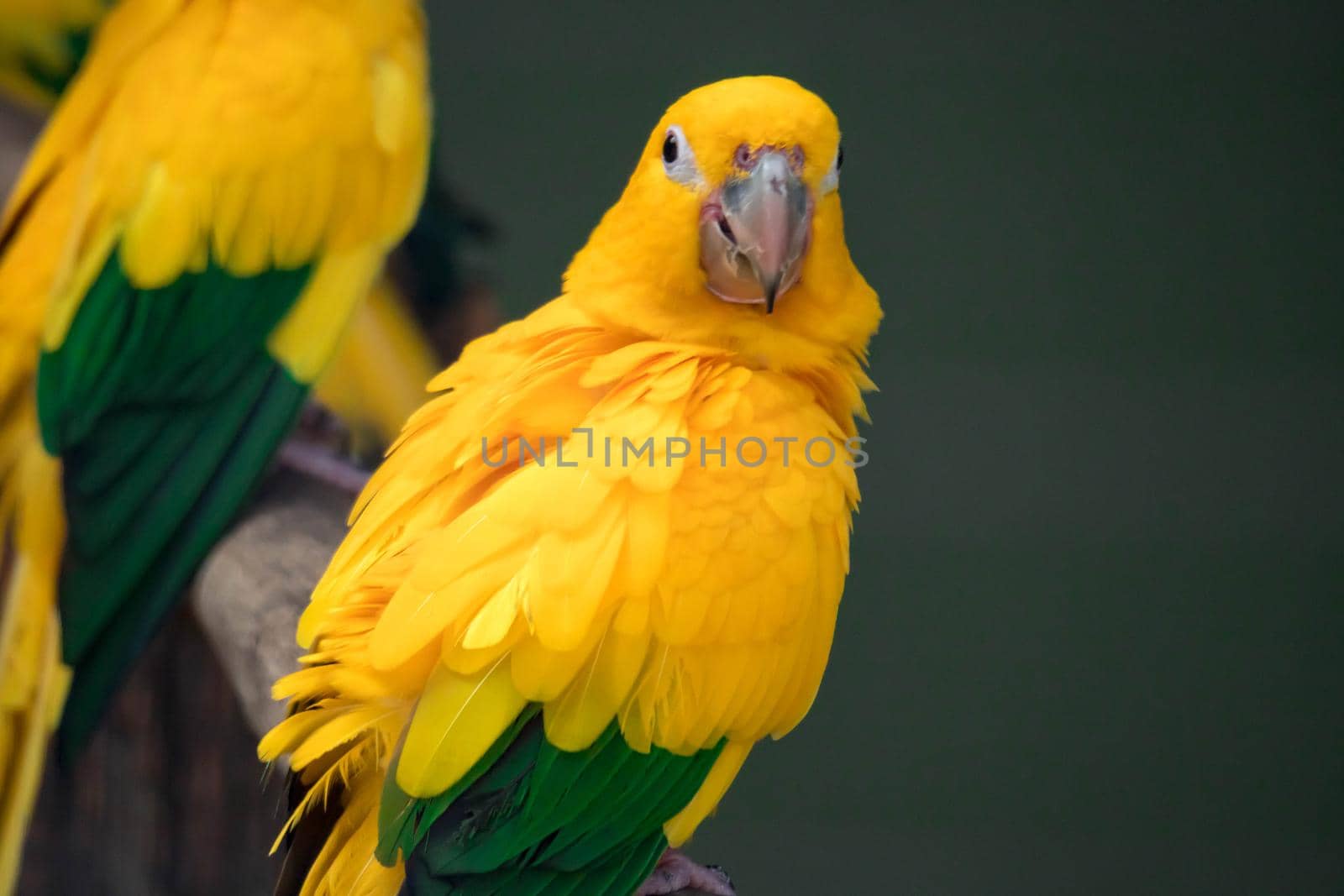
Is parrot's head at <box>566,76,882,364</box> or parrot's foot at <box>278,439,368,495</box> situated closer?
parrot's head at <box>566,76,882,364</box>

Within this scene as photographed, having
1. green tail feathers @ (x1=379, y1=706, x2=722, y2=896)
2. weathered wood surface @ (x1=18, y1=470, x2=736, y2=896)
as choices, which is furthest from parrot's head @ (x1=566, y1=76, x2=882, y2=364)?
weathered wood surface @ (x1=18, y1=470, x2=736, y2=896)

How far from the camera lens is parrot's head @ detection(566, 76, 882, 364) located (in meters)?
0.68

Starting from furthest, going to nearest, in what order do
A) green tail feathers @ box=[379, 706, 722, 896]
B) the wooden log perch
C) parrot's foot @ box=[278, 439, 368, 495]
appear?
parrot's foot @ box=[278, 439, 368, 495], the wooden log perch, green tail feathers @ box=[379, 706, 722, 896]

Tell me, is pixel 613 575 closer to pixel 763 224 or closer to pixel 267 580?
pixel 763 224

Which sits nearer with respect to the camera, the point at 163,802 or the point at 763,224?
the point at 763,224

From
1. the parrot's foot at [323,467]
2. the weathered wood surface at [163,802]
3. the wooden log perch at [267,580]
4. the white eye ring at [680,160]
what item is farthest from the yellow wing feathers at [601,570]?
the weathered wood surface at [163,802]

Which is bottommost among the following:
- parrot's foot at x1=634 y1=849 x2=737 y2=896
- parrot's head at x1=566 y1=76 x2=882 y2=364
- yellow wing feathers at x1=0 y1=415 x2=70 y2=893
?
yellow wing feathers at x1=0 y1=415 x2=70 y2=893

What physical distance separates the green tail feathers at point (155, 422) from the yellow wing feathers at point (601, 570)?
14.2 inches

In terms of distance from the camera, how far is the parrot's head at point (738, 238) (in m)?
0.68

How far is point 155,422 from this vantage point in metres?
1.02

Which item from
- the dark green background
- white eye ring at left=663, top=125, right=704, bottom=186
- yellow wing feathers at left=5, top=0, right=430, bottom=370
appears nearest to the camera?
white eye ring at left=663, top=125, right=704, bottom=186

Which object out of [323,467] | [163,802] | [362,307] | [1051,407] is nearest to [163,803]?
[163,802]

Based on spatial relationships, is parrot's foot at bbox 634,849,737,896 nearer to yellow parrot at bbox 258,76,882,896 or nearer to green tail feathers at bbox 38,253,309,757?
yellow parrot at bbox 258,76,882,896

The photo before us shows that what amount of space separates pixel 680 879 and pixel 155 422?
2.04 feet
